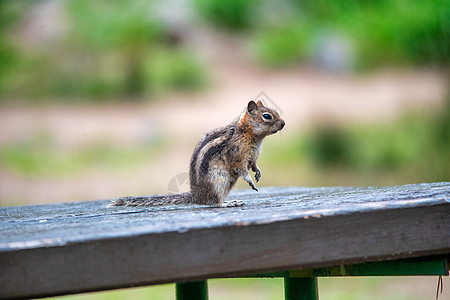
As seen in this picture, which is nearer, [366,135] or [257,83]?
[366,135]

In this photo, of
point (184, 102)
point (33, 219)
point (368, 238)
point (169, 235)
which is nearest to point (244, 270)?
point (169, 235)

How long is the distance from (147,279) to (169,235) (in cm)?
11

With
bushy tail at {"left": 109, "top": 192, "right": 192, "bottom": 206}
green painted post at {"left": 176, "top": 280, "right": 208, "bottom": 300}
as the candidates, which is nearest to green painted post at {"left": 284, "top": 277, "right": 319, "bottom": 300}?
green painted post at {"left": 176, "top": 280, "right": 208, "bottom": 300}

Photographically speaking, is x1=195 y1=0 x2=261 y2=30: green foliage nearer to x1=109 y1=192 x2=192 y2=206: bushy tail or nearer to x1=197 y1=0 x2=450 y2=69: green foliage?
x1=197 y1=0 x2=450 y2=69: green foliage

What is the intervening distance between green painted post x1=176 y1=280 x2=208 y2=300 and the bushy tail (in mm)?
385

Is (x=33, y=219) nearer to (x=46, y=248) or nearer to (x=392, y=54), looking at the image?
(x=46, y=248)

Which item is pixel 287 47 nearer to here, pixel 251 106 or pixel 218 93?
pixel 218 93

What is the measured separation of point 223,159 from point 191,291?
1.71ft

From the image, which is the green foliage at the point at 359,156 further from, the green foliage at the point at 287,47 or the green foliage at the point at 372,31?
the green foliage at the point at 287,47

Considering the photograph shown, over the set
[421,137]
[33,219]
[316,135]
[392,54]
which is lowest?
[33,219]

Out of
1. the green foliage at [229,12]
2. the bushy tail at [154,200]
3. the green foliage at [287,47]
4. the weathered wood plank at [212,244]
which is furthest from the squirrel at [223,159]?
the green foliage at [229,12]

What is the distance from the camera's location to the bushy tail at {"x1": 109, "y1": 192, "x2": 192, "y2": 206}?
2.80 meters

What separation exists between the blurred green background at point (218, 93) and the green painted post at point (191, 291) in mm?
3830

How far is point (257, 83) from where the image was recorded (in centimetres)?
1409
